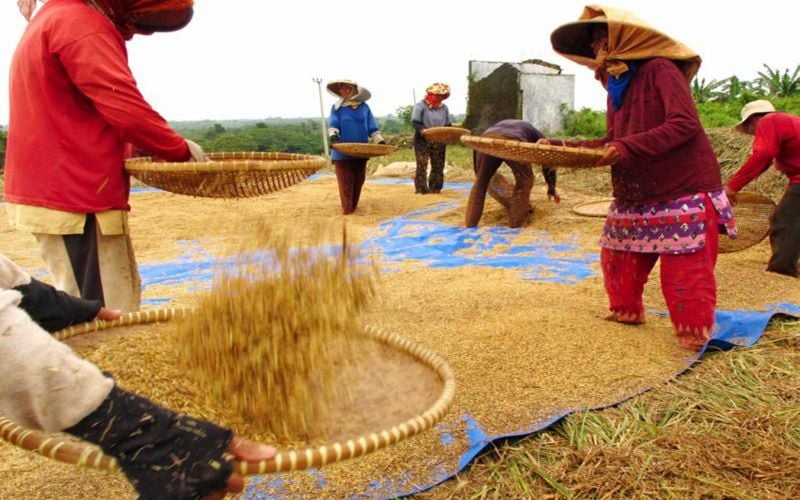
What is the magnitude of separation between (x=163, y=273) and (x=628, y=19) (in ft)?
11.2

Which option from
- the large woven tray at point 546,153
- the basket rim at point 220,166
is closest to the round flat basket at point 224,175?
the basket rim at point 220,166

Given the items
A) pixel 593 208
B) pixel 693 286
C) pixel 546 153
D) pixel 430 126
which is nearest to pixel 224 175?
pixel 546 153

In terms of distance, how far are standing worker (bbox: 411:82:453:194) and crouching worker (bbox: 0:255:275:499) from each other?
649cm

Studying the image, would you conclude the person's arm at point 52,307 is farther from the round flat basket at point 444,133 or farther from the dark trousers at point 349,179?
the round flat basket at point 444,133

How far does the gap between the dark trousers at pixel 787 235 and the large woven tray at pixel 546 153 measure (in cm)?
237

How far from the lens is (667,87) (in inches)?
93.5

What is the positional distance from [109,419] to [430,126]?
6.61 metres

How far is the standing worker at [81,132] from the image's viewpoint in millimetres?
1696

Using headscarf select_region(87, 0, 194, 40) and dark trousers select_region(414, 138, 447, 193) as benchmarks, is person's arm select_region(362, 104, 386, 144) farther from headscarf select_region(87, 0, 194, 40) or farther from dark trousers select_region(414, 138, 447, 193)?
headscarf select_region(87, 0, 194, 40)

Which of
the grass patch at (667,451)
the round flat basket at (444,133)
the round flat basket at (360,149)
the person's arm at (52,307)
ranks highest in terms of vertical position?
the round flat basket at (444,133)

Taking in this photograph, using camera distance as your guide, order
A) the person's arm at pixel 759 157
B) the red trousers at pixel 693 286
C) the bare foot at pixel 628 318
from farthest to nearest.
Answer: the person's arm at pixel 759 157 < the bare foot at pixel 628 318 < the red trousers at pixel 693 286

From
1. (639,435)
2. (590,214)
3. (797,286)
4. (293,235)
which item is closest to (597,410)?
(639,435)

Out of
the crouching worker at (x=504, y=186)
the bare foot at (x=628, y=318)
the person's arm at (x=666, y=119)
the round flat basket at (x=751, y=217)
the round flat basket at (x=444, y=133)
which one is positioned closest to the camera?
the person's arm at (x=666, y=119)

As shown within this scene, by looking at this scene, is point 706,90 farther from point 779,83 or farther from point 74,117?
point 74,117
